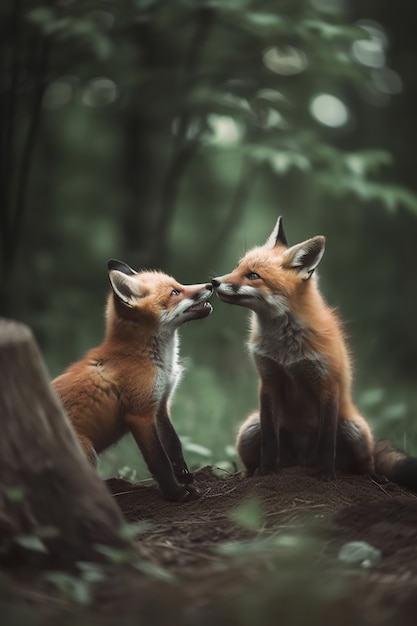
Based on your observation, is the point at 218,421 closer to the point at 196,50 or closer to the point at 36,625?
the point at 196,50

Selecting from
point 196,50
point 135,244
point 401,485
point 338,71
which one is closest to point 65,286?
point 135,244

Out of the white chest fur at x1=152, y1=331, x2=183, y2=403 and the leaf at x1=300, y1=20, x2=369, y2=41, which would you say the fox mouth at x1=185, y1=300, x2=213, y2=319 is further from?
the leaf at x1=300, y1=20, x2=369, y2=41

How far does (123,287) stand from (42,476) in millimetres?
1794

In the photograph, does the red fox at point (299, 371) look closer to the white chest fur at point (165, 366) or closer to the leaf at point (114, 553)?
the white chest fur at point (165, 366)

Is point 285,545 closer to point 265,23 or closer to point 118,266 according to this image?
point 118,266

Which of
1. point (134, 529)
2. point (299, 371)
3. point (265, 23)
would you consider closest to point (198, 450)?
point (299, 371)

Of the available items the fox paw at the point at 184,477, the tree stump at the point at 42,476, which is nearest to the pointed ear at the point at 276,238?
the fox paw at the point at 184,477

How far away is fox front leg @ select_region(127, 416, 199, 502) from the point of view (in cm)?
449

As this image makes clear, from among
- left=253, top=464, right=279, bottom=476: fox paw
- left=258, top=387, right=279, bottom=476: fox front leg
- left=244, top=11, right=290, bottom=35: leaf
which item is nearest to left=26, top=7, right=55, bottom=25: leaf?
left=244, top=11, right=290, bottom=35: leaf

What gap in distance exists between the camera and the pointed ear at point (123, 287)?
4711 millimetres

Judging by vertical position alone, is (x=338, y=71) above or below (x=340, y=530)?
above

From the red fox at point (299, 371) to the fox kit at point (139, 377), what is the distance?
1.10ft

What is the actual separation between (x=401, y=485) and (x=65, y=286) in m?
6.25

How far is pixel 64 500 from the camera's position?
316 centimetres
